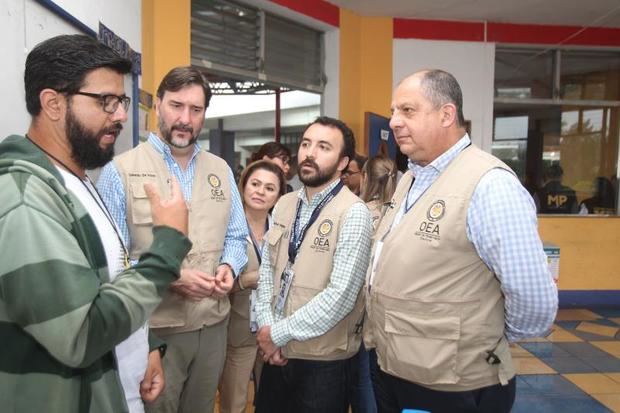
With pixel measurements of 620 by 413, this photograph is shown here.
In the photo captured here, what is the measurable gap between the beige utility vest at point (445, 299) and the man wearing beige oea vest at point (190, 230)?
67 centimetres

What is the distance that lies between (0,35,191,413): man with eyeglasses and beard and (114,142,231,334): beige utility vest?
50cm

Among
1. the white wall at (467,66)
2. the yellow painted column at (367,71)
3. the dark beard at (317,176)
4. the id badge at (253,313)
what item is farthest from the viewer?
the white wall at (467,66)

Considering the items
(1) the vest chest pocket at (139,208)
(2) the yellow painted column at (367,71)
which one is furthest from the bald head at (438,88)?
(2) the yellow painted column at (367,71)

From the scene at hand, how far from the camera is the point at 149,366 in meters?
1.36

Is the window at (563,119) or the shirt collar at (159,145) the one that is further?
the window at (563,119)

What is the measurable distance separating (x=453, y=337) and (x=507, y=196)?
0.43 meters

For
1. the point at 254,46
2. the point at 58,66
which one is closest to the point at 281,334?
the point at 58,66

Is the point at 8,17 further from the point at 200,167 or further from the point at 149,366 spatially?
the point at 149,366

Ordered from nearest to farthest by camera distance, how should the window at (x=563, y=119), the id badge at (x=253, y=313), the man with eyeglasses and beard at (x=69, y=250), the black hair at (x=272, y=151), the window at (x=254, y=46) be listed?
the man with eyeglasses and beard at (x=69, y=250) < the id badge at (x=253, y=313) < the black hair at (x=272, y=151) < the window at (x=254, y=46) < the window at (x=563, y=119)

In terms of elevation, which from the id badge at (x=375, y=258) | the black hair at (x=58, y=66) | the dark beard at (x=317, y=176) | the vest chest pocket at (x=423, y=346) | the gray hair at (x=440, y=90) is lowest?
the vest chest pocket at (x=423, y=346)

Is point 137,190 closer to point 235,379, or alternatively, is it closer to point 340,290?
point 340,290

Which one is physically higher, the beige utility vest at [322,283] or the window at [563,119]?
the window at [563,119]

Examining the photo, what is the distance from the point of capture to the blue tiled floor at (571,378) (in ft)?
9.87

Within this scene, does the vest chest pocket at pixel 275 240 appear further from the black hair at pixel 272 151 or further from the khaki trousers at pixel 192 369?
the black hair at pixel 272 151
